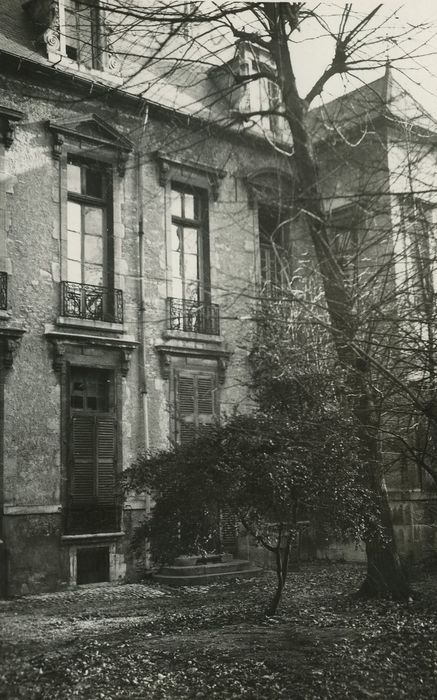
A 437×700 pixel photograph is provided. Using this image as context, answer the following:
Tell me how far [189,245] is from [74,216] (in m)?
2.35

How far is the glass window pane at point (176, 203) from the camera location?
13.1 metres

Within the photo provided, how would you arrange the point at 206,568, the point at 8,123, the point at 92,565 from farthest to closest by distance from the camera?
the point at 92,565 → the point at 8,123 → the point at 206,568

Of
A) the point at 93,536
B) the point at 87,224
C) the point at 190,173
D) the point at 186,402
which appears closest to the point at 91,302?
the point at 87,224

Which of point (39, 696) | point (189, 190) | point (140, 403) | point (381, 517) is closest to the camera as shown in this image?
point (39, 696)

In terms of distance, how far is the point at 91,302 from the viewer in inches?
461

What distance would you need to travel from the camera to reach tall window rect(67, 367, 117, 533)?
11.0 metres

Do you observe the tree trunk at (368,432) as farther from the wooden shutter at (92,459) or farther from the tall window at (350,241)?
the wooden shutter at (92,459)

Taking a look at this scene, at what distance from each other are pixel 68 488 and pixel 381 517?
4.85 meters

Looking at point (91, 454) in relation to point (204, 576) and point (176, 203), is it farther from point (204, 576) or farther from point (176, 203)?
point (176, 203)

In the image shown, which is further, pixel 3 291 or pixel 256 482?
pixel 3 291

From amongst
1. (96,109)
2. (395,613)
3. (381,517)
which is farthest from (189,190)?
(395,613)

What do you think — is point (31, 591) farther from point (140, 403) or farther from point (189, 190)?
point (189, 190)

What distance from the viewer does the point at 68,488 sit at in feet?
35.9

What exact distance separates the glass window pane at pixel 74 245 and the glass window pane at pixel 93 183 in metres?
0.84
